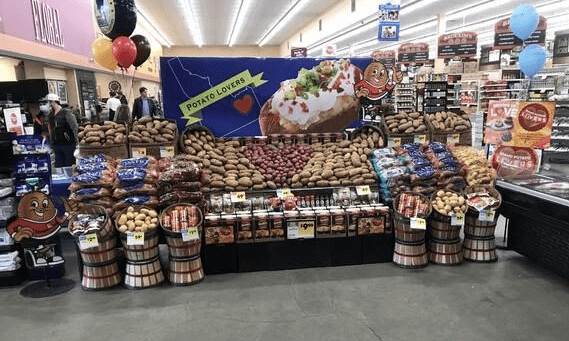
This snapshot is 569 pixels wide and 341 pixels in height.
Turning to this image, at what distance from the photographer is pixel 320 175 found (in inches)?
185

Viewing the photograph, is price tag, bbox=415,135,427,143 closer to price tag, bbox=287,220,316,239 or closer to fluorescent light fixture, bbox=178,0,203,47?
price tag, bbox=287,220,316,239

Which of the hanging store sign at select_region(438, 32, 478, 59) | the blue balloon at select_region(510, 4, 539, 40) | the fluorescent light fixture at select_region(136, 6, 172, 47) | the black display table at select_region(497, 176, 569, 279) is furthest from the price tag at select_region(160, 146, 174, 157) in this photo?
the fluorescent light fixture at select_region(136, 6, 172, 47)

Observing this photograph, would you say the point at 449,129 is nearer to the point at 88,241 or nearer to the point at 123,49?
the point at 88,241

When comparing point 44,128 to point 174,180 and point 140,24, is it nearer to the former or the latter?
point 174,180

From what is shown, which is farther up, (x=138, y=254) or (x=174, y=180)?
(x=174, y=180)

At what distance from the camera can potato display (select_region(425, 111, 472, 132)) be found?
5266mm

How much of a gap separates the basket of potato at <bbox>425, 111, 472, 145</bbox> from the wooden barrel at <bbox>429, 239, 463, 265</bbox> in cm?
143

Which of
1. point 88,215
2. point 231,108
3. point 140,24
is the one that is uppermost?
point 140,24

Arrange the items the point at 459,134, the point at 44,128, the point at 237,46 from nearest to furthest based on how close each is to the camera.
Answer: the point at 459,134, the point at 44,128, the point at 237,46

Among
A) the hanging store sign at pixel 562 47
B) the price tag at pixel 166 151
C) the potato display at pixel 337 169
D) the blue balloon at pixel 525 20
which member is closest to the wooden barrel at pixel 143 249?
the price tag at pixel 166 151

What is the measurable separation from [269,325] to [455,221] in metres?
2.14

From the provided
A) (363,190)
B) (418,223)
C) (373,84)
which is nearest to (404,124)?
(373,84)

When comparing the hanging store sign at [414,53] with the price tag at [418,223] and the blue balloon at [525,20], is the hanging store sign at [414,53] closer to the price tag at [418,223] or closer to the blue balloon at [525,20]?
the blue balloon at [525,20]

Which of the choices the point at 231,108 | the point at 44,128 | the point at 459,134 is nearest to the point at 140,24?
the point at 44,128
